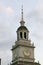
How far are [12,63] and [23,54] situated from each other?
4.32 metres

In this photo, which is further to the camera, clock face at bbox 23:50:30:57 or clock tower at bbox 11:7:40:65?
clock face at bbox 23:50:30:57

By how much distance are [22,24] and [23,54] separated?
9344mm

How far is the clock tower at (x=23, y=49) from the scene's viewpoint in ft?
356

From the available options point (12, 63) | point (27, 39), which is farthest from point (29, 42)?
point (12, 63)

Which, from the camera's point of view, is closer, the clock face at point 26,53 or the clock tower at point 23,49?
the clock tower at point 23,49

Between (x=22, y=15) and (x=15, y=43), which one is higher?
(x=22, y=15)

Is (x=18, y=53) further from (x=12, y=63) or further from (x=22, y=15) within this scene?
(x=22, y=15)

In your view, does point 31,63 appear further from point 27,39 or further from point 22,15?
point 22,15

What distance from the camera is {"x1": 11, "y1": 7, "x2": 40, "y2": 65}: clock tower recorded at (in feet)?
356

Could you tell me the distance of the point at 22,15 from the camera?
114375 mm

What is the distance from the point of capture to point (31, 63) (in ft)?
356

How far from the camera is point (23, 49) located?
10962 cm

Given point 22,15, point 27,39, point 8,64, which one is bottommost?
point 8,64

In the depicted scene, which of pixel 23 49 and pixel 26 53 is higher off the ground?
pixel 23 49
